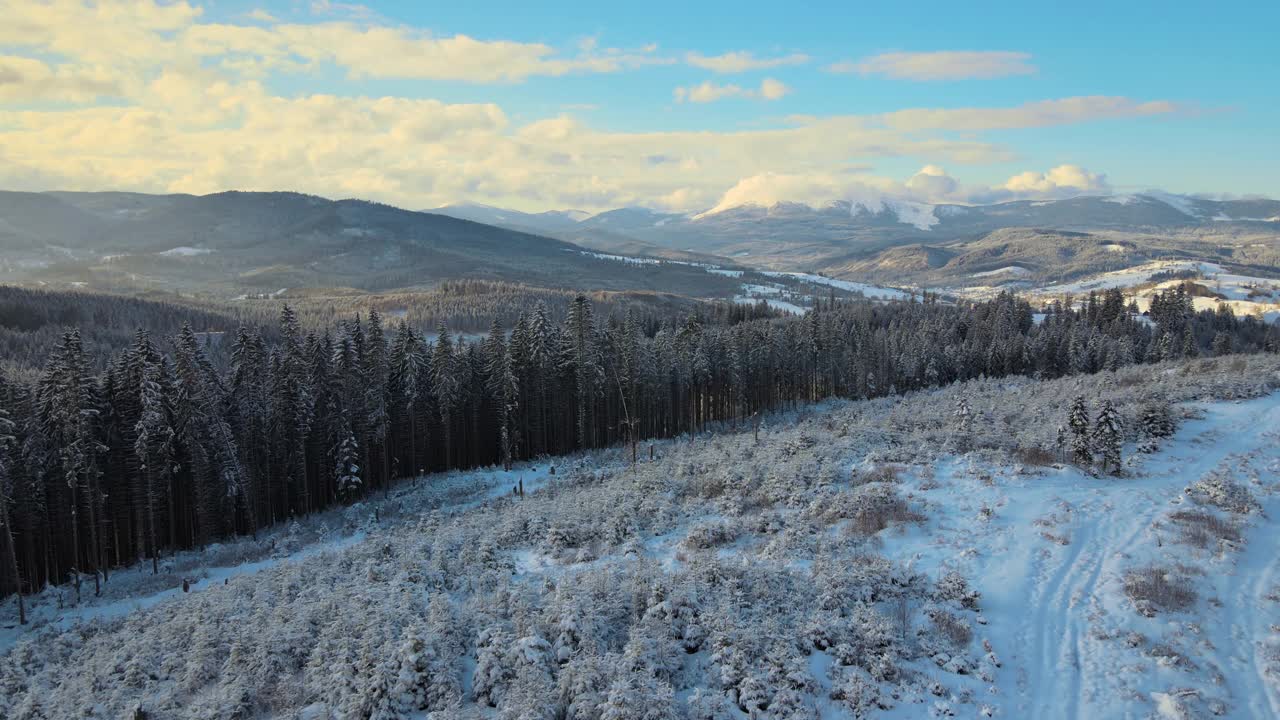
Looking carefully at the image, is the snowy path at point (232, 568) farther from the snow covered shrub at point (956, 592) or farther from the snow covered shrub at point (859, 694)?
the snow covered shrub at point (956, 592)

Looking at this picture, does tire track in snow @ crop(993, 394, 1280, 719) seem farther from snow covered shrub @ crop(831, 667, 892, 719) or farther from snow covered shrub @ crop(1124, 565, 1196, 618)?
snow covered shrub @ crop(831, 667, 892, 719)

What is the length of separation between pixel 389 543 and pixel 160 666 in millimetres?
11057

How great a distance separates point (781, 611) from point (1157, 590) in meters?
9.32

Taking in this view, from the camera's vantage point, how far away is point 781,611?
16.4 metres

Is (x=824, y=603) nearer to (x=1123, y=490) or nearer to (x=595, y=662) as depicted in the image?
(x=595, y=662)

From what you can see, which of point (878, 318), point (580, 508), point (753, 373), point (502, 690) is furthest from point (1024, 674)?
point (878, 318)

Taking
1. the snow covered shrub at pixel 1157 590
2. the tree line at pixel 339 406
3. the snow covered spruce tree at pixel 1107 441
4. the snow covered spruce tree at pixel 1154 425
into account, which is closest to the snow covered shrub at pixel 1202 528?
the snow covered shrub at pixel 1157 590

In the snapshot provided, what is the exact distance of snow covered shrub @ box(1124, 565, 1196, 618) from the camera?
15523mm

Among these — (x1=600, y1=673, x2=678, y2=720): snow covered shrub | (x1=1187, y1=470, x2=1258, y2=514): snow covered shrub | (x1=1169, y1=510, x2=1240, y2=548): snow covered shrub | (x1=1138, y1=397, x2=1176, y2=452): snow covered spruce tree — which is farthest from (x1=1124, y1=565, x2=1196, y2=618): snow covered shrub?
(x1=1138, y1=397, x2=1176, y2=452): snow covered spruce tree

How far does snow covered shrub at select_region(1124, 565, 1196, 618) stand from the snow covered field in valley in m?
0.07

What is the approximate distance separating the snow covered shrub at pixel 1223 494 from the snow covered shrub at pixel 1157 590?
6.56 metres

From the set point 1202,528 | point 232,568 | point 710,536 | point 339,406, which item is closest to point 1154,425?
point 1202,528

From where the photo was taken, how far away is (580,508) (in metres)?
28.7

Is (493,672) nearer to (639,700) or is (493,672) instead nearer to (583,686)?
(583,686)
